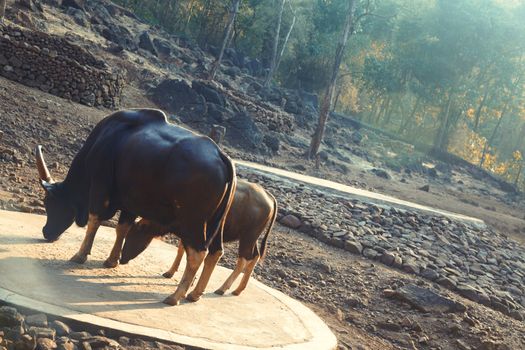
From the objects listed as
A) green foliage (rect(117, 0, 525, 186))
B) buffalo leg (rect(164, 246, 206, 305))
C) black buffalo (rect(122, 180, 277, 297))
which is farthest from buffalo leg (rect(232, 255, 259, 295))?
green foliage (rect(117, 0, 525, 186))

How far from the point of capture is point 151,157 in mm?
5977

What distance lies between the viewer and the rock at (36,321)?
4895mm

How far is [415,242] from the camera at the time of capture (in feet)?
48.5

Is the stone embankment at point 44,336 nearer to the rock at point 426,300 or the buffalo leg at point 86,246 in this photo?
the buffalo leg at point 86,246

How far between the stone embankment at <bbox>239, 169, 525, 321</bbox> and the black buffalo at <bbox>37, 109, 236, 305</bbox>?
23.8 feet

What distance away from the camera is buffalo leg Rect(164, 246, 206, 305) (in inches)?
237

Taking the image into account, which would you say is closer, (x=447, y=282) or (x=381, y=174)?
(x=447, y=282)

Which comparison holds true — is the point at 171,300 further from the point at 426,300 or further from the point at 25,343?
the point at 426,300

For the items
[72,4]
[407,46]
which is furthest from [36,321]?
[407,46]

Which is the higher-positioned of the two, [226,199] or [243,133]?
[226,199]

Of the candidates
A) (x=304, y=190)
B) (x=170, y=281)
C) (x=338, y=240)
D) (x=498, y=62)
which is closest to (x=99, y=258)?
(x=170, y=281)

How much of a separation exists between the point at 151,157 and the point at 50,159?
836 centimetres

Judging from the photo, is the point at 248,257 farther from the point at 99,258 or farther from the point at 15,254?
the point at 15,254

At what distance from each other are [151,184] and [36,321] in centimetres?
162
